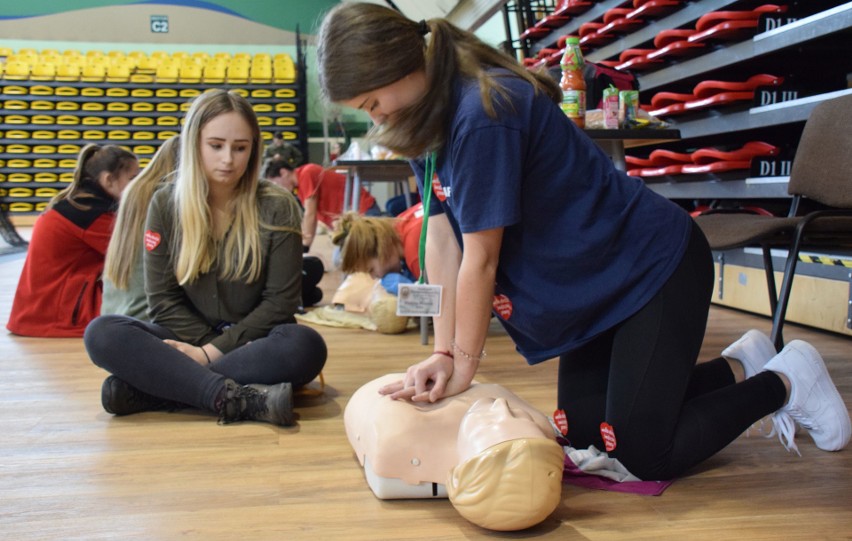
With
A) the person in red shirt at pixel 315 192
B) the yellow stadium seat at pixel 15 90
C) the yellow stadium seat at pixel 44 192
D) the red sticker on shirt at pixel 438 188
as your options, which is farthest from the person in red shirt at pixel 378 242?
the yellow stadium seat at pixel 15 90

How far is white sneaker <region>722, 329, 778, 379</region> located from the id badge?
70 centimetres

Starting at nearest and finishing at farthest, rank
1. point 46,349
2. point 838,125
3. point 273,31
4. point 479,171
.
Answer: point 479,171
point 838,125
point 46,349
point 273,31

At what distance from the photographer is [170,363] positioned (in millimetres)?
1903

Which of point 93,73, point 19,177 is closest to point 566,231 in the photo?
point 93,73

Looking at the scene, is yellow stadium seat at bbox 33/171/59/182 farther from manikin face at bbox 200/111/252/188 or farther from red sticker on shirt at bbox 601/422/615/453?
red sticker on shirt at bbox 601/422/615/453

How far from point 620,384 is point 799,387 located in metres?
0.42

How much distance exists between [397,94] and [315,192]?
14.2 ft

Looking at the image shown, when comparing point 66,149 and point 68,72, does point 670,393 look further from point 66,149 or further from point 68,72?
point 68,72

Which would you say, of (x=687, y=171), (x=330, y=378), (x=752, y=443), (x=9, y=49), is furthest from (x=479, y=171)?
(x=9, y=49)

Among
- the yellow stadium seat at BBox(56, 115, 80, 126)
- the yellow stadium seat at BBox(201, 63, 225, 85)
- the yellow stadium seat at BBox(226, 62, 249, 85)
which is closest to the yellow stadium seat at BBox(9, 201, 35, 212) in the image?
the yellow stadium seat at BBox(56, 115, 80, 126)

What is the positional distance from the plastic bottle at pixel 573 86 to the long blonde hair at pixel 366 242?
954mm

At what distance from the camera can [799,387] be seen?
5.17ft

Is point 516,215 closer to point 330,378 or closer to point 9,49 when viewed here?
point 330,378

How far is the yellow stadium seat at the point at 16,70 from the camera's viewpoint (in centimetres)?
1162
